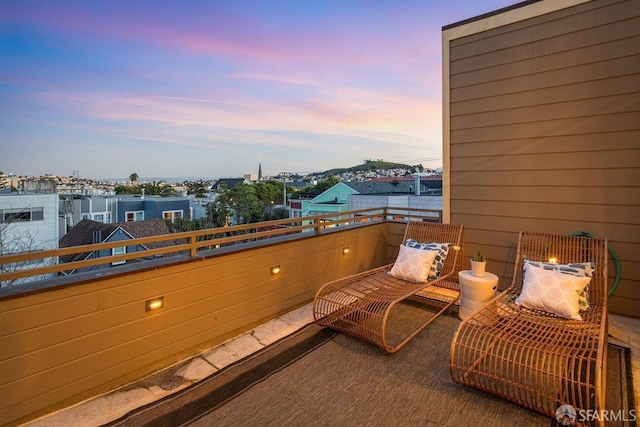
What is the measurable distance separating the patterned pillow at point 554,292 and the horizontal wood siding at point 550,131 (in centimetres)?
118

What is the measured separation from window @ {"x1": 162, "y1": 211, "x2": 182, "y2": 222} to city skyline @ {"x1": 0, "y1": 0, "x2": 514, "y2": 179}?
2402 mm

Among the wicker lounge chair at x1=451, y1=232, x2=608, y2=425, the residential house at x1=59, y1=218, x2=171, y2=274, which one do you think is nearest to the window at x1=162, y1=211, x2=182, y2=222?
the residential house at x1=59, y1=218, x2=171, y2=274

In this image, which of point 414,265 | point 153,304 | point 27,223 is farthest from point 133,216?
point 414,265

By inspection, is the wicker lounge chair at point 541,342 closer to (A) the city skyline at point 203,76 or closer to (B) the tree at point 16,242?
(A) the city skyline at point 203,76

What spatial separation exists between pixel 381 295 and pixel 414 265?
2.28ft

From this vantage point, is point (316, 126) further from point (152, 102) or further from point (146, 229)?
point (146, 229)

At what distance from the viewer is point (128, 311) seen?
7.48 ft

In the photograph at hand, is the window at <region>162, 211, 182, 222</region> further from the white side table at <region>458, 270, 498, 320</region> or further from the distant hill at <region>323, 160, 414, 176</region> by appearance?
the white side table at <region>458, 270, 498, 320</region>

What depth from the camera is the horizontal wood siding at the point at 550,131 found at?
3.30 metres

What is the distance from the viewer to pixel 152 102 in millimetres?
9742

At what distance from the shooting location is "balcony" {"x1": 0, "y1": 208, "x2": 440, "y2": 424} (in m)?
1.85

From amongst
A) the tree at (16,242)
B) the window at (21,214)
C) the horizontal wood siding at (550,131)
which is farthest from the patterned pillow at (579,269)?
the window at (21,214)

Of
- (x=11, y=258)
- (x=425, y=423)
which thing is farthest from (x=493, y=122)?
(x=11, y=258)

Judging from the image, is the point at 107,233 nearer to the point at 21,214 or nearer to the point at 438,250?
the point at 21,214
